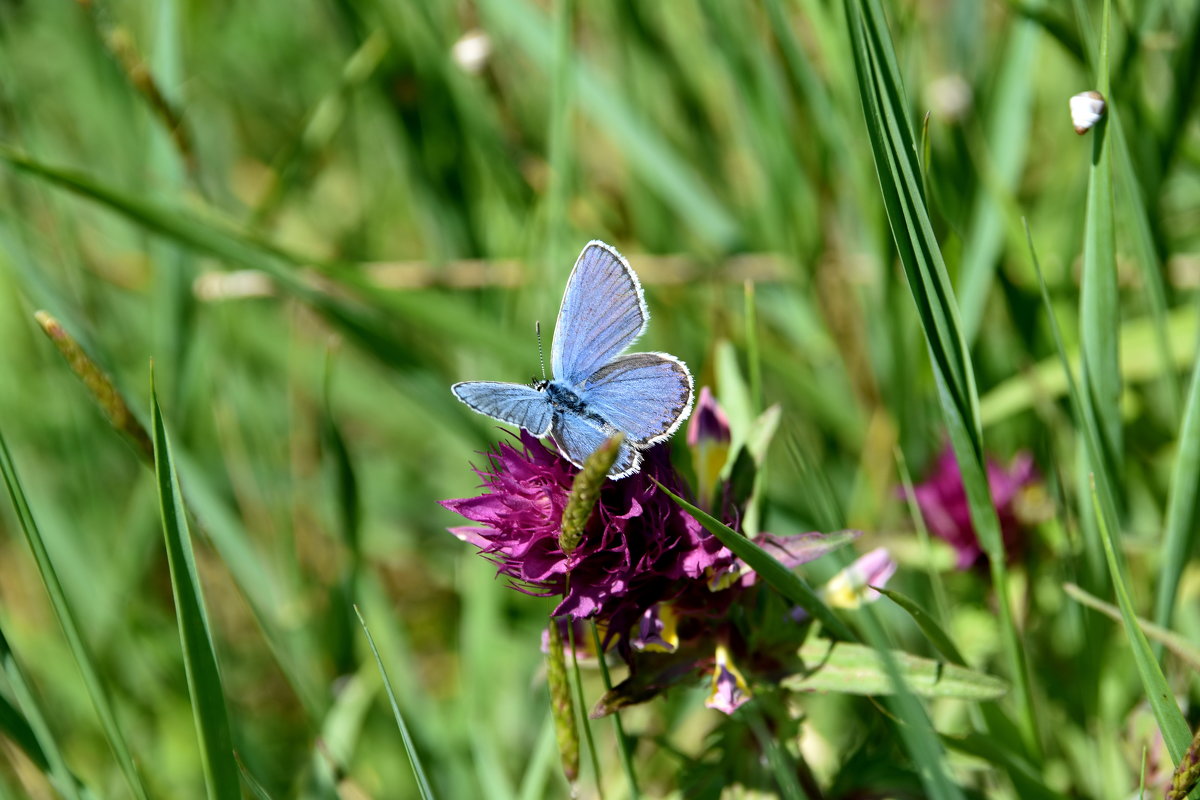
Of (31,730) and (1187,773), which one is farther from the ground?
(31,730)

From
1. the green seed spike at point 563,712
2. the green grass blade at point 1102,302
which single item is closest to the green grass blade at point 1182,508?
the green grass blade at point 1102,302

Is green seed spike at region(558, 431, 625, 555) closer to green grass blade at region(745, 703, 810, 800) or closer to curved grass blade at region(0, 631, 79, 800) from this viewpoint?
green grass blade at region(745, 703, 810, 800)

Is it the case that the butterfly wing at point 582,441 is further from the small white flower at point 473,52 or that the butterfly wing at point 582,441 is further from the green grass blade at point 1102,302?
the small white flower at point 473,52

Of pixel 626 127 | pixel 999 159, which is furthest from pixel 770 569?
pixel 626 127

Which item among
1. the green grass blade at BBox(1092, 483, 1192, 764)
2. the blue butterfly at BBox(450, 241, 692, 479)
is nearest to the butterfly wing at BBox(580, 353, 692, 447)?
the blue butterfly at BBox(450, 241, 692, 479)

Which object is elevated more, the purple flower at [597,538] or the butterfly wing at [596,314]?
the butterfly wing at [596,314]

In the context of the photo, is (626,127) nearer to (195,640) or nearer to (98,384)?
(98,384)
